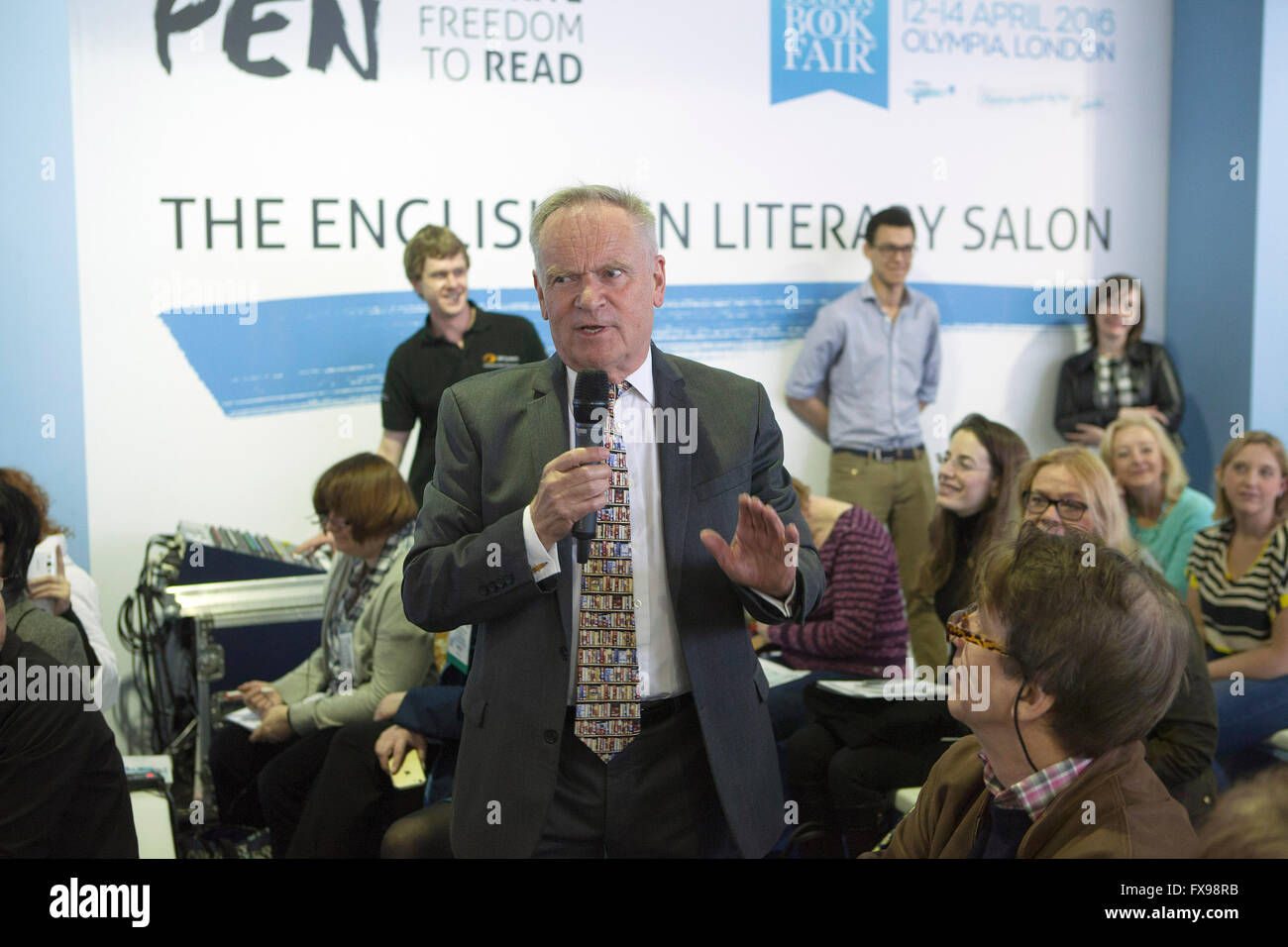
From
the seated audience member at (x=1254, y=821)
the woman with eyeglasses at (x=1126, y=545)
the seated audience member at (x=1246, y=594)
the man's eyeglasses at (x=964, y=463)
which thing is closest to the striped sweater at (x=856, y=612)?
the man's eyeglasses at (x=964, y=463)

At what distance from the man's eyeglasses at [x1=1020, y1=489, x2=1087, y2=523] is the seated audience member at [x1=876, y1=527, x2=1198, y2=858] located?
4.51ft

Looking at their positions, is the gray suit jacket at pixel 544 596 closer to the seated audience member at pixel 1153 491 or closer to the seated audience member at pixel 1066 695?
the seated audience member at pixel 1066 695

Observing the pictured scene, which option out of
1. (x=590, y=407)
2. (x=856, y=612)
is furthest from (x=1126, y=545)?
(x=590, y=407)

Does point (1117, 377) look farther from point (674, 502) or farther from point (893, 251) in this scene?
point (674, 502)

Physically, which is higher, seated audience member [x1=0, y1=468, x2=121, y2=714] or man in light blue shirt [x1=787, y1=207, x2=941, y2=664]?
man in light blue shirt [x1=787, y1=207, x2=941, y2=664]

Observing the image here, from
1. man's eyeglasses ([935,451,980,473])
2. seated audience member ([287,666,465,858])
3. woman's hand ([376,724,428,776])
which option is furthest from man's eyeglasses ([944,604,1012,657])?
man's eyeglasses ([935,451,980,473])

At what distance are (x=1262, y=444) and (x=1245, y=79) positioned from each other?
2501 millimetres

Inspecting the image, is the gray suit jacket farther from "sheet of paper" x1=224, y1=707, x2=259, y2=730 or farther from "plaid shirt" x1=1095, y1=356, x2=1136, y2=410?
"plaid shirt" x1=1095, y1=356, x2=1136, y2=410

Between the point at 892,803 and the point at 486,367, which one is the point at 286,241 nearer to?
the point at 486,367

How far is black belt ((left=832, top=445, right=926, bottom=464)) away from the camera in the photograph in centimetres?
538

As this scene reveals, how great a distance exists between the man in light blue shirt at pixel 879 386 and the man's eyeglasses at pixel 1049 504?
210 cm

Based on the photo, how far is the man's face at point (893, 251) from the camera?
5.30 meters
